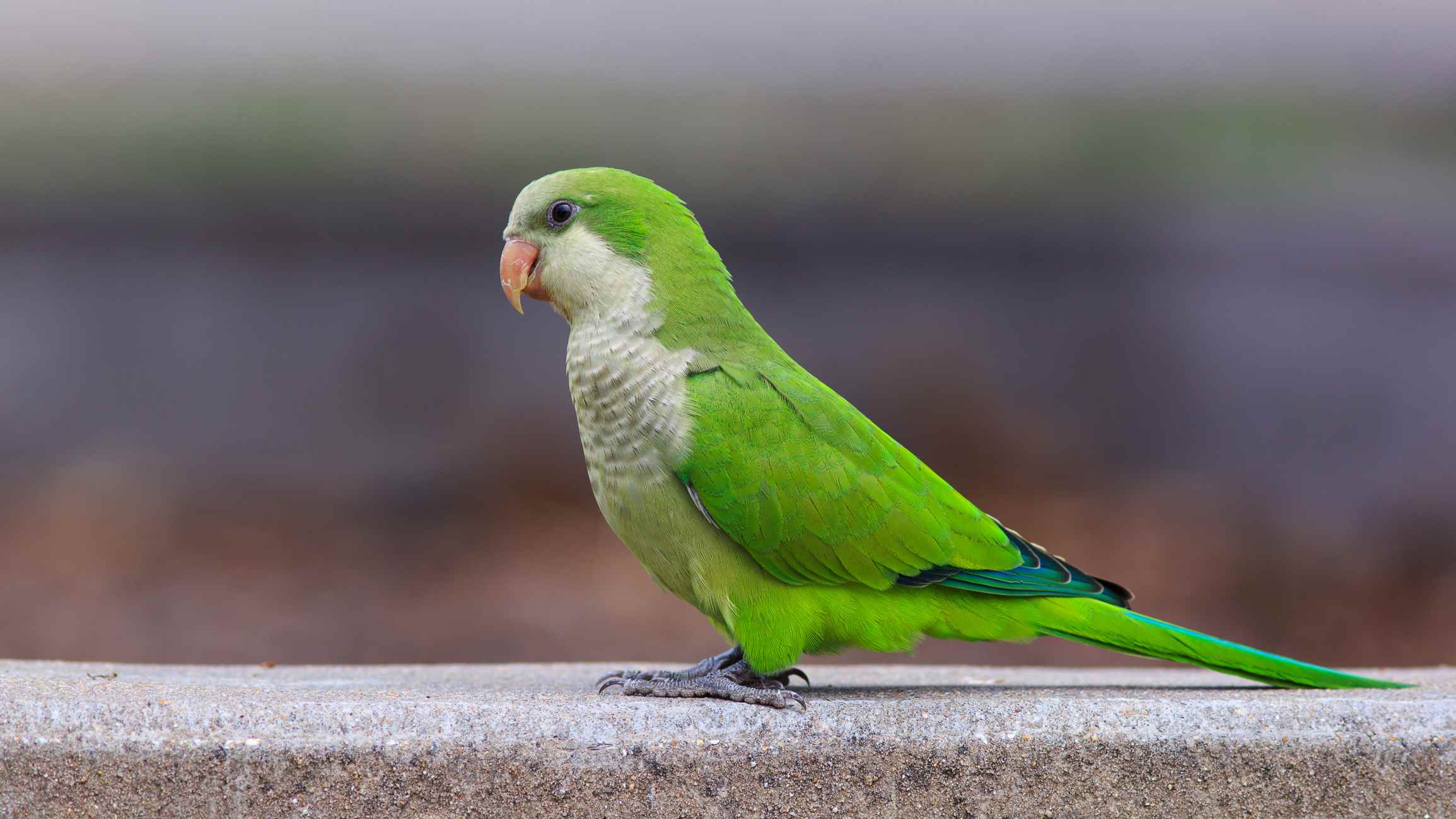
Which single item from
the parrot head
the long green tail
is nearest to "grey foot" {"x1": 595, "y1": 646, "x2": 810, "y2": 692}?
the long green tail

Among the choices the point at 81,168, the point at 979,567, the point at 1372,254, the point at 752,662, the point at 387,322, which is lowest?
the point at 752,662

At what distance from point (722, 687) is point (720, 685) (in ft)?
0.05

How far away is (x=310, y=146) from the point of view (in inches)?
278

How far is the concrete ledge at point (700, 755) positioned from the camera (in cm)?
244

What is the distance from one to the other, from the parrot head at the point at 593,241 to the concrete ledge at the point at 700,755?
1.03 m

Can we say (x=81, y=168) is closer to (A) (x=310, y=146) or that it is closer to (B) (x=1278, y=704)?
(A) (x=310, y=146)

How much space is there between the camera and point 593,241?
303 cm

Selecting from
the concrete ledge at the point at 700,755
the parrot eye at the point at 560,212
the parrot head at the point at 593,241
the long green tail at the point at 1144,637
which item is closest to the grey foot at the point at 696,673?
the concrete ledge at the point at 700,755

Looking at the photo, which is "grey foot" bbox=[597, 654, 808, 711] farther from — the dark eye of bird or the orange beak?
the dark eye of bird

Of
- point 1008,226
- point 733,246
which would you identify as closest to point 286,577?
point 733,246

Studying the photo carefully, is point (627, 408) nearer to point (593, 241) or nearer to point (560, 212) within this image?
point (593, 241)

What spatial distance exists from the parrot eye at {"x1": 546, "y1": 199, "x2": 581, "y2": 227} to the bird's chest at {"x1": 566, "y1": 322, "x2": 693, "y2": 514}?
29 cm

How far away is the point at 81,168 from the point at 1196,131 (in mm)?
6792

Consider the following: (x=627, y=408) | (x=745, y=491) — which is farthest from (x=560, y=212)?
(x=745, y=491)
